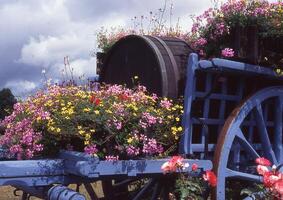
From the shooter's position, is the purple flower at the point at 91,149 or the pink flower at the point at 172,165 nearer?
the pink flower at the point at 172,165

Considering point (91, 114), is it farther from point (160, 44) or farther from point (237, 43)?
point (237, 43)

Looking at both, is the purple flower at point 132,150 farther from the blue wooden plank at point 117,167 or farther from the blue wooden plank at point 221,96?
the blue wooden plank at point 221,96

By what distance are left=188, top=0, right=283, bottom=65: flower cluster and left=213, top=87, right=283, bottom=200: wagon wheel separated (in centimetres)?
42

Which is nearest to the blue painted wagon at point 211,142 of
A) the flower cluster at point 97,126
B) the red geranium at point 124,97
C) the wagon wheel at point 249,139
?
the wagon wheel at point 249,139

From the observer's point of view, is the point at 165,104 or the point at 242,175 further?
the point at 242,175

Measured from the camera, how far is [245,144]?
421 centimetres

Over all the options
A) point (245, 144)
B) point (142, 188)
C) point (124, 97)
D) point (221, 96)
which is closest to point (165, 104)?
point (124, 97)

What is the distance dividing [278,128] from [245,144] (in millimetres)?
516

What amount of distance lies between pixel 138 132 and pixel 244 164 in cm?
118

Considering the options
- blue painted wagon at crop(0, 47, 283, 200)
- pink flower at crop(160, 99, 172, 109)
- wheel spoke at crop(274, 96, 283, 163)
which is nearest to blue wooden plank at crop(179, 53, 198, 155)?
blue painted wagon at crop(0, 47, 283, 200)

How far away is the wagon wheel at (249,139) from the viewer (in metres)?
3.97

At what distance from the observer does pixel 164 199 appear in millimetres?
4199

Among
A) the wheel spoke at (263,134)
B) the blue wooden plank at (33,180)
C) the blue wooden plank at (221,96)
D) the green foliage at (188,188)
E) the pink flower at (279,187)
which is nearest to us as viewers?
the pink flower at (279,187)

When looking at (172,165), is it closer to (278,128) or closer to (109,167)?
(109,167)
